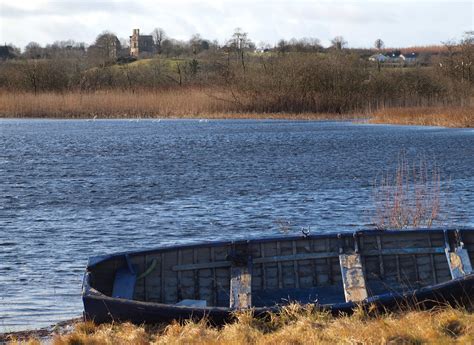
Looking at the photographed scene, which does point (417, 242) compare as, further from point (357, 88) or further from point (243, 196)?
point (357, 88)

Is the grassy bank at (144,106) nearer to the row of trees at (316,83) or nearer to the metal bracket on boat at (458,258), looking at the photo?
the row of trees at (316,83)

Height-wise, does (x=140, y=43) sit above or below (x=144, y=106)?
above

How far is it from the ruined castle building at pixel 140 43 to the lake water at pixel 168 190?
11581cm

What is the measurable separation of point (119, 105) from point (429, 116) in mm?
21898

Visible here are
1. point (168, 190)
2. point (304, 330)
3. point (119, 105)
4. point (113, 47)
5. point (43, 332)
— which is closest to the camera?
point (304, 330)

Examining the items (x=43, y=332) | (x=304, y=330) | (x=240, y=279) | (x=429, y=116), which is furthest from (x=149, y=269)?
(x=429, y=116)

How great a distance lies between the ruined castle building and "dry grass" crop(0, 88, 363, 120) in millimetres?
102306

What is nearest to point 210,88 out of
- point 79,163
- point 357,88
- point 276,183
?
point 357,88

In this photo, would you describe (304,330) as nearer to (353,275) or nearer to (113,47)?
(353,275)

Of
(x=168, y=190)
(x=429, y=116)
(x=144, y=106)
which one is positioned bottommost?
(x=429, y=116)

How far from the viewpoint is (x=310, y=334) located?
27.9 feet

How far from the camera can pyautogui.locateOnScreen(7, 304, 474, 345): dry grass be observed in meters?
8.14

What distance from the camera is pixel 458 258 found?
11.4 m

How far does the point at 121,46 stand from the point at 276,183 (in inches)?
5221
